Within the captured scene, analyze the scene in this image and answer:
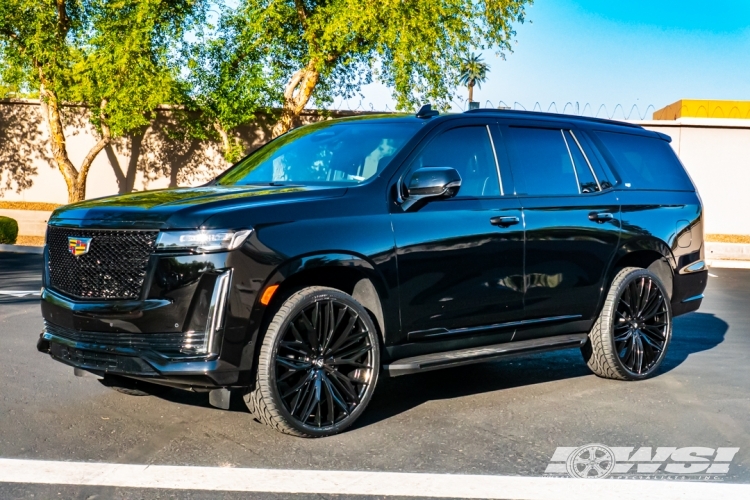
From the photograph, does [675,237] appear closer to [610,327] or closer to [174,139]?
[610,327]

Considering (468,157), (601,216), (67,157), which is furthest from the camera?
(67,157)

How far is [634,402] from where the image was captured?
6668mm

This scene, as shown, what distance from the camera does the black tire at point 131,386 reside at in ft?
19.7

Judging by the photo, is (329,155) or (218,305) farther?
(329,155)

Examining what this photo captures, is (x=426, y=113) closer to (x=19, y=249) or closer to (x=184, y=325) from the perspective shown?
(x=184, y=325)

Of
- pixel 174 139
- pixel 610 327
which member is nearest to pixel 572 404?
pixel 610 327

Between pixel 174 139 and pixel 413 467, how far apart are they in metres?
24.0

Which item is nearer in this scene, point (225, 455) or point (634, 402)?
point (225, 455)

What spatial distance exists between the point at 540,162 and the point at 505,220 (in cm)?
77

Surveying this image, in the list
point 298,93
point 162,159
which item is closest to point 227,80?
point 298,93

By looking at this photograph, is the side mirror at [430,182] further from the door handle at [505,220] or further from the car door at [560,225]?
the car door at [560,225]

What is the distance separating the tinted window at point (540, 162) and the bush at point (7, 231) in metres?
15.7

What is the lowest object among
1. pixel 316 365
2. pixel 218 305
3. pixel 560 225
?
pixel 316 365

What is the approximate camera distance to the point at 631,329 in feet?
24.3
